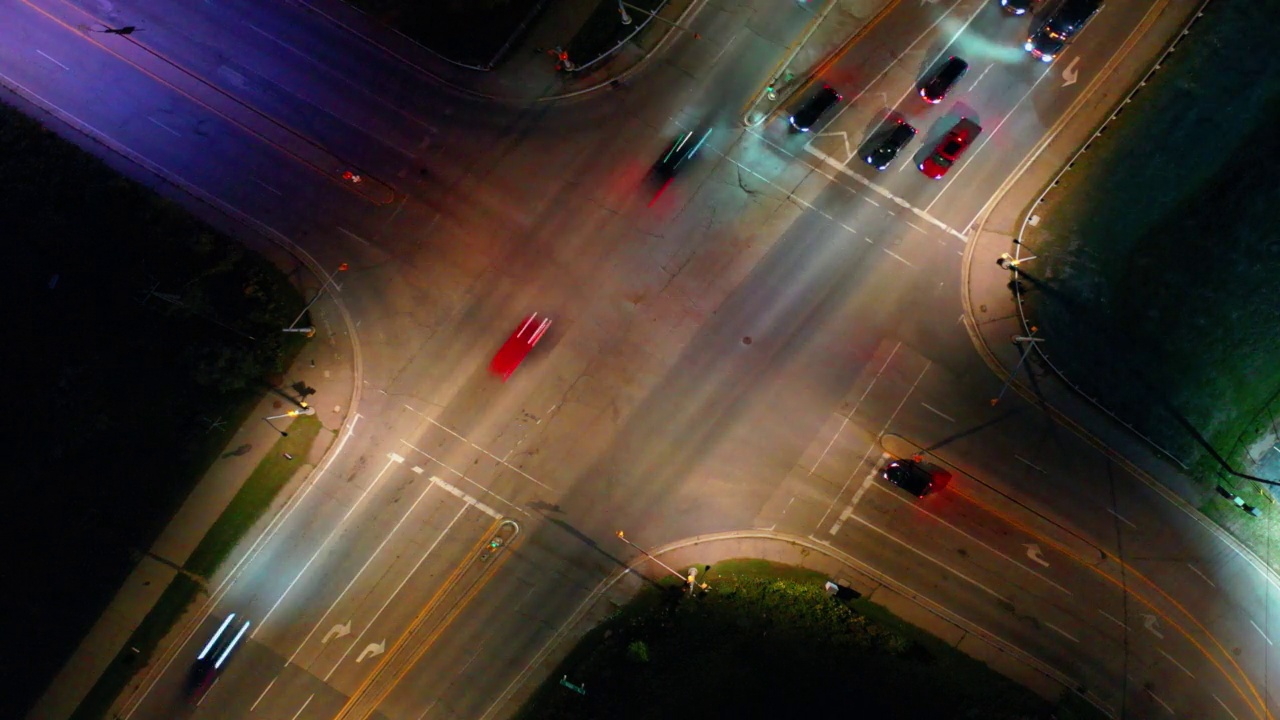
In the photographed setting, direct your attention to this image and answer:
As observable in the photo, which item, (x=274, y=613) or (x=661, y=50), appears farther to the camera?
(x=661, y=50)

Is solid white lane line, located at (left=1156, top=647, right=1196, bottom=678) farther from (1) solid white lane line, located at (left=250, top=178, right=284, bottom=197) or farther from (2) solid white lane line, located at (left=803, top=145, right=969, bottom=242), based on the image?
(1) solid white lane line, located at (left=250, top=178, right=284, bottom=197)

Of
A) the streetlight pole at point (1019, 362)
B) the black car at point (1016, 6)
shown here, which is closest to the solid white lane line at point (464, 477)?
the streetlight pole at point (1019, 362)

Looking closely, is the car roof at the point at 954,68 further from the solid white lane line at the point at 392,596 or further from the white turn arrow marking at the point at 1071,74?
the solid white lane line at the point at 392,596

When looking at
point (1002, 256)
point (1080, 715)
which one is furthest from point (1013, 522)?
point (1002, 256)

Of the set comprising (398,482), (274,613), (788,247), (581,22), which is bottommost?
(274,613)

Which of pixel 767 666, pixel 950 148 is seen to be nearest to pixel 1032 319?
pixel 950 148

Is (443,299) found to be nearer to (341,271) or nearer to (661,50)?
(341,271)

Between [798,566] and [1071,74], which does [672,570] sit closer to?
[798,566]
